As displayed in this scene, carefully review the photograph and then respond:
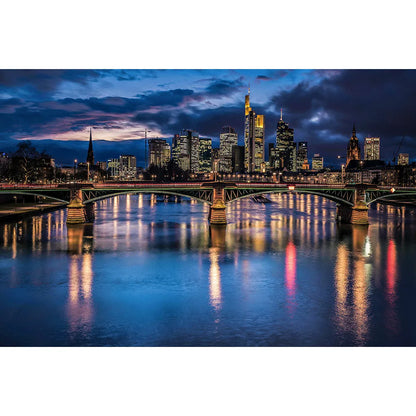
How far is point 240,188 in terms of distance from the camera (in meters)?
69.1

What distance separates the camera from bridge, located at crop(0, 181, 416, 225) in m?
67.2

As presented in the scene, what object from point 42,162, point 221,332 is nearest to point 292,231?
point 221,332

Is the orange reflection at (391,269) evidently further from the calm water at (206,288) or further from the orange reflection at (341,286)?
the orange reflection at (341,286)

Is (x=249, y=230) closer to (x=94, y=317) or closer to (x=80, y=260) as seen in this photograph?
(x=80, y=260)

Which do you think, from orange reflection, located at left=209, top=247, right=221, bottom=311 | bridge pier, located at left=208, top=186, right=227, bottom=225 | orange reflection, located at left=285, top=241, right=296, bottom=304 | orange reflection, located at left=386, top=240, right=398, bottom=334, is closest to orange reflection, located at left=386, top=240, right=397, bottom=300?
orange reflection, located at left=386, top=240, right=398, bottom=334

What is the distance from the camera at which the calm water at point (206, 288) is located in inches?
925

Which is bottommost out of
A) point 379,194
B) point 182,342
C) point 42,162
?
point 182,342

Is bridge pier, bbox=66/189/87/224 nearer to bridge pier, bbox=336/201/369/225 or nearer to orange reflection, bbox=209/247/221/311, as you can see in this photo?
orange reflection, bbox=209/247/221/311

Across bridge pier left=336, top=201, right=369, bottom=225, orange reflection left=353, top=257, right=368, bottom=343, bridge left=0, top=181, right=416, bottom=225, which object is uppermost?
bridge left=0, top=181, right=416, bottom=225

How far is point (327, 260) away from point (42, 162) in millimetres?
84283

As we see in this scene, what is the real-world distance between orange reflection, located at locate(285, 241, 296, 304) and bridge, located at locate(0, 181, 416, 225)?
18.2 m

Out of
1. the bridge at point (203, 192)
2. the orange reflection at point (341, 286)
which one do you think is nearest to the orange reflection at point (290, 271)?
the orange reflection at point (341, 286)

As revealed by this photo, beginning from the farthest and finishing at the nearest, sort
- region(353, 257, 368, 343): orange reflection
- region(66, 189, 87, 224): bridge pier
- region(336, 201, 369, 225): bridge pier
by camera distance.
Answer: region(336, 201, 369, 225): bridge pier
region(66, 189, 87, 224): bridge pier
region(353, 257, 368, 343): orange reflection

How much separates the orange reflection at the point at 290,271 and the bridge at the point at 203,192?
59.7ft
